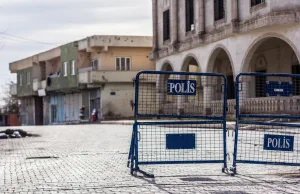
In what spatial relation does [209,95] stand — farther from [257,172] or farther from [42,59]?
[42,59]

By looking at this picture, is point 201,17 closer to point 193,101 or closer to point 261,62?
point 261,62

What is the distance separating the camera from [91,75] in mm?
48156

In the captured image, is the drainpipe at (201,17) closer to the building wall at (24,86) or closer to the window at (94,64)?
the window at (94,64)

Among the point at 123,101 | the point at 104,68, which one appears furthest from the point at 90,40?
the point at 123,101

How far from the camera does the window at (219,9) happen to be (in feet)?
99.7

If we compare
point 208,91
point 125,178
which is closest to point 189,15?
point 208,91

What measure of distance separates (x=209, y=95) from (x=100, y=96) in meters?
40.1

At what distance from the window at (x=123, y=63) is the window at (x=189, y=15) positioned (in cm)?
1596

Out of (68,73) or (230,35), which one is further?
(68,73)

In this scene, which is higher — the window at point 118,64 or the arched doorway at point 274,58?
the window at point 118,64

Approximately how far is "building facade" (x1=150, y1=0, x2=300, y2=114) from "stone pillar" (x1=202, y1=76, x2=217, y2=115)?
33.3 ft

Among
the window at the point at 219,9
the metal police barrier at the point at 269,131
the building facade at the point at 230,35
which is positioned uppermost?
the window at the point at 219,9

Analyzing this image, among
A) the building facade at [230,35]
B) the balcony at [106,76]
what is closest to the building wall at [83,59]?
the balcony at [106,76]

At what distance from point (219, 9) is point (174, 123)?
887 inches
